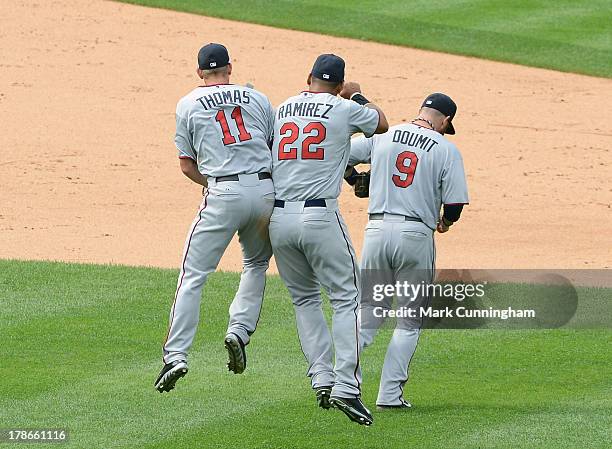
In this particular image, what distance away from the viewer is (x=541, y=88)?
20938 mm

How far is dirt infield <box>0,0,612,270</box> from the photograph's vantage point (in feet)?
49.9

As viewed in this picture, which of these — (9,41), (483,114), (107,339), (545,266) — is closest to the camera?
(107,339)

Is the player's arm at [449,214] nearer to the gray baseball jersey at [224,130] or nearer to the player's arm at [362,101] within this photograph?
the player's arm at [362,101]

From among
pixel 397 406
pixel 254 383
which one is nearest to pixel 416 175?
pixel 397 406

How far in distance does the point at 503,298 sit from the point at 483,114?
8.03 meters

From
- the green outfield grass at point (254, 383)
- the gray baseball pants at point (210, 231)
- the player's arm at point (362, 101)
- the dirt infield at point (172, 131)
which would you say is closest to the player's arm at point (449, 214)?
the player's arm at point (362, 101)

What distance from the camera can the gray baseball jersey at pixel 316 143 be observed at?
27.7 feet

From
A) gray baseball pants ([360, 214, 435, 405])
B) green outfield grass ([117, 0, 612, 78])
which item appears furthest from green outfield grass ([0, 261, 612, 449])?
green outfield grass ([117, 0, 612, 78])

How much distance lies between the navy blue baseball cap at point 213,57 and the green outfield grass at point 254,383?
2212 mm

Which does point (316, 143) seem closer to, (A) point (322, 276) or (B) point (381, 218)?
(A) point (322, 276)

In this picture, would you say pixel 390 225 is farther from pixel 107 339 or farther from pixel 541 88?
pixel 541 88

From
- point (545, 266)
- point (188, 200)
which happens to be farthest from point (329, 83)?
point (188, 200)

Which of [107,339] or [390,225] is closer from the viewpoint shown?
[390,225]

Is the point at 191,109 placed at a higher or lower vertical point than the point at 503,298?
higher
